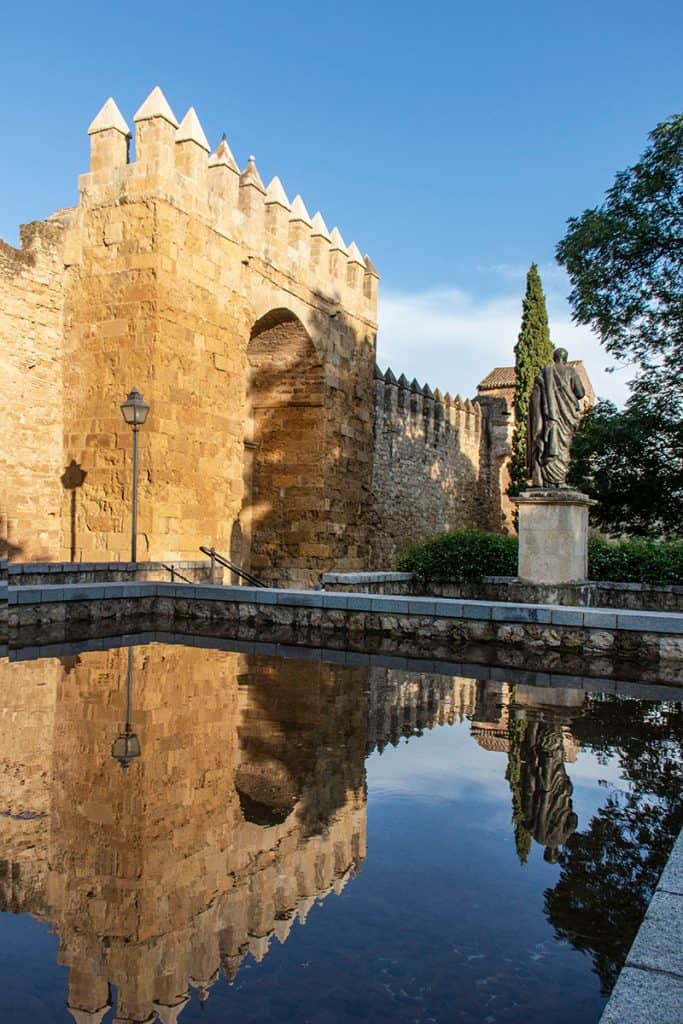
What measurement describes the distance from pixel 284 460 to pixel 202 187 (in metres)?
6.00

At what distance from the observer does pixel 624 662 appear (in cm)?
704

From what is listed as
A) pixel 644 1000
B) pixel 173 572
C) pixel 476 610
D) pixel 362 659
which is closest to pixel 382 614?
pixel 476 610

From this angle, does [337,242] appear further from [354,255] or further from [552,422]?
[552,422]

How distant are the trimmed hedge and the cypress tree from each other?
47.3ft

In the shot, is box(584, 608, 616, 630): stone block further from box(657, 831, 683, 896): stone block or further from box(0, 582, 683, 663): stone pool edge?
box(657, 831, 683, 896): stone block

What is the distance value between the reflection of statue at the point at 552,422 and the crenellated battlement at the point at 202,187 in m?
5.80

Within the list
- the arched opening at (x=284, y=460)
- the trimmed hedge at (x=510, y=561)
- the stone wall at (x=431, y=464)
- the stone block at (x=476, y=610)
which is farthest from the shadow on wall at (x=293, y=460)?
the stone block at (x=476, y=610)

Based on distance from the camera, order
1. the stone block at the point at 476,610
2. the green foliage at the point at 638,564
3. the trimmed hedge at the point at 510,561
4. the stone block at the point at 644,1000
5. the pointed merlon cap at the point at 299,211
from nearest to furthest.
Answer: the stone block at the point at 644,1000
the stone block at the point at 476,610
the green foliage at the point at 638,564
the trimmed hedge at the point at 510,561
the pointed merlon cap at the point at 299,211

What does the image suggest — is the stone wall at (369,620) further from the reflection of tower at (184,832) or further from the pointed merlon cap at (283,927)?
the pointed merlon cap at (283,927)

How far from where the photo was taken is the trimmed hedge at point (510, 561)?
39.8ft

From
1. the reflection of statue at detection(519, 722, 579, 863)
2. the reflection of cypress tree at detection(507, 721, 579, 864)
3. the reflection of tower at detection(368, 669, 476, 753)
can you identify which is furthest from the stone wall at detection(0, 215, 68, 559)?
the reflection of statue at detection(519, 722, 579, 863)

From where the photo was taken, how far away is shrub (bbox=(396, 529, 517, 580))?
12.4m

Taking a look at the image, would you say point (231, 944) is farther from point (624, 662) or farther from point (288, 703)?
point (624, 662)

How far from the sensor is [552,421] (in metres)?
11.2
